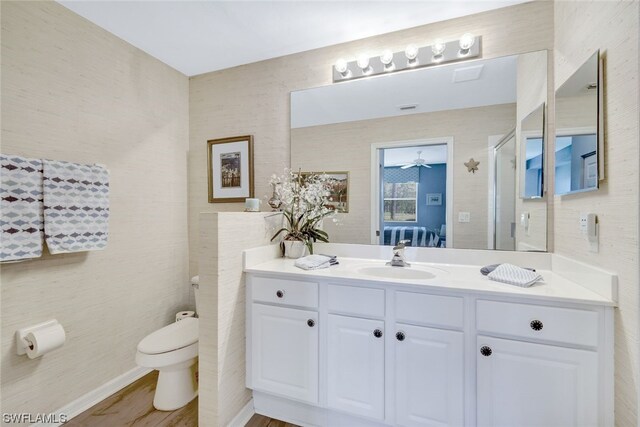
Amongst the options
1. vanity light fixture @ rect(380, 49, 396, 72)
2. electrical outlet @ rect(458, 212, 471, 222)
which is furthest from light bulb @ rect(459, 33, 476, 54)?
electrical outlet @ rect(458, 212, 471, 222)

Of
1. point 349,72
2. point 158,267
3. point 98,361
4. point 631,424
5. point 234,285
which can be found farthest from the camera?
point 158,267

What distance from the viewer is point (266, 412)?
171 cm

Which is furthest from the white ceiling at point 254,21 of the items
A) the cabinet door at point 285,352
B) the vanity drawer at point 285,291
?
the cabinet door at point 285,352

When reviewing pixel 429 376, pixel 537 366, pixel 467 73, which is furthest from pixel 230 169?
pixel 537 366

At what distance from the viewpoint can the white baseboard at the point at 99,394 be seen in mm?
1669

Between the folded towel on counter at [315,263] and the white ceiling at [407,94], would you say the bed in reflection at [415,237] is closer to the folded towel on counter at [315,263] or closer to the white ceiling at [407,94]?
the folded towel on counter at [315,263]

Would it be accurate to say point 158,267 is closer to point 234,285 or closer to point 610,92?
point 234,285

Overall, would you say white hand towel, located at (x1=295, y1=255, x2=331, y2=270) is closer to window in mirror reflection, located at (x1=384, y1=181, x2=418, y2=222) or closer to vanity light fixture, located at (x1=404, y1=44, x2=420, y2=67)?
window in mirror reflection, located at (x1=384, y1=181, x2=418, y2=222)

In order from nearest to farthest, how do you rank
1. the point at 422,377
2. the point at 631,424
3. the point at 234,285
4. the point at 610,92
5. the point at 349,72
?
1. the point at 631,424
2. the point at 610,92
3. the point at 422,377
4. the point at 234,285
5. the point at 349,72

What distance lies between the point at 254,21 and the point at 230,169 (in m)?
1.07

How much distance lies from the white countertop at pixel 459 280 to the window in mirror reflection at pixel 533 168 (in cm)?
45

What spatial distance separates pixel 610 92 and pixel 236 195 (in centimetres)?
221

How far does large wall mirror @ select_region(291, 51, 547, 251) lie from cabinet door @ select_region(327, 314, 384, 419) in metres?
0.69

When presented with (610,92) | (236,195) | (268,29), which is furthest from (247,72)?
(610,92)
